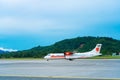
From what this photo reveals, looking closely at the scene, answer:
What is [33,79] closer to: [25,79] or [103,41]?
[25,79]

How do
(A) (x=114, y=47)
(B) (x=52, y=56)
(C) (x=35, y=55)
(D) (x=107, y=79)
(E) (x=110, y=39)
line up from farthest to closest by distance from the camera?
(E) (x=110, y=39), (A) (x=114, y=47), (C) (x=35, y=55), (B) (x=52, y=56), (D) (x=107, y=79)

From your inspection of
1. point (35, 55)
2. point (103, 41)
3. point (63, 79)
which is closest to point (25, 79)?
point (63, 79)

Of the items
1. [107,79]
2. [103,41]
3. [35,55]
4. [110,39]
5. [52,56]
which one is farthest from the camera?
→ [110,39]

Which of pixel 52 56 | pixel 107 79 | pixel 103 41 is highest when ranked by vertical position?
pixel 103 41

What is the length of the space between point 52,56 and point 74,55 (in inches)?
244

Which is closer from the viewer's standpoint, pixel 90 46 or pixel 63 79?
pixel 63 79

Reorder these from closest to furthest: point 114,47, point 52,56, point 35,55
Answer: point 52,56 → point 35,55 → point 114,47

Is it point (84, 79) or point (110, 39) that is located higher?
point (110, 39)

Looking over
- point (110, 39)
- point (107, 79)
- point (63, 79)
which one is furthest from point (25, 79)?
point (110, 39)

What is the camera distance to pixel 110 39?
18875 cm

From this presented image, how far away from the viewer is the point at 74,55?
96062 mm

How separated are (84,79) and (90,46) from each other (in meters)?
154

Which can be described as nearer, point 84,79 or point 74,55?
point 84,79

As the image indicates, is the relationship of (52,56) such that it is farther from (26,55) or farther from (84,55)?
(26,55)
